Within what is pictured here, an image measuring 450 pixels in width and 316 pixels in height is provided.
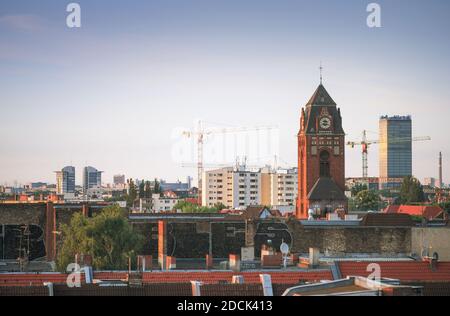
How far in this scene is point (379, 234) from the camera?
65.3 metres

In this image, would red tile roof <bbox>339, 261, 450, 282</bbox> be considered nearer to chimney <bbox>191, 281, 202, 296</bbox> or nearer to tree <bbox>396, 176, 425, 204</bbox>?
chimney <bbox>191, 281, 202, 296</bbox>

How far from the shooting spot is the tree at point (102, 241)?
186 ft

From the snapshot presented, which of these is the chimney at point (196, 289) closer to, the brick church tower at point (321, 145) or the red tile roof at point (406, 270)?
the red tile roof at point (406, 270)

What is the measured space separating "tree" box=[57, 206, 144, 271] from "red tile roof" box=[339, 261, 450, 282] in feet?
44.9

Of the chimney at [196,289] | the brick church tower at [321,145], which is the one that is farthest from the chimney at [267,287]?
the brick church tower at [321,145]

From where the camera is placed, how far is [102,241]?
196ft

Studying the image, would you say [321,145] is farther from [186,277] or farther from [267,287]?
[267,287]

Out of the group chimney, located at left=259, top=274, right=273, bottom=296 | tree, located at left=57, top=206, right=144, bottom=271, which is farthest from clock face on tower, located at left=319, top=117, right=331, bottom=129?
chimney, located at left=259, top=274, right=273, bottom=296

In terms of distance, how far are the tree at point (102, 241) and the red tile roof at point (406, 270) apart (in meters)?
13.7

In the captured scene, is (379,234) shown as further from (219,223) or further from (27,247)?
(27,247)

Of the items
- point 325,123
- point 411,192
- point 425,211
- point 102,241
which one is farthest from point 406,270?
point 411,192

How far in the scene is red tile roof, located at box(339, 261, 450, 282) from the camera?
1812 inches
